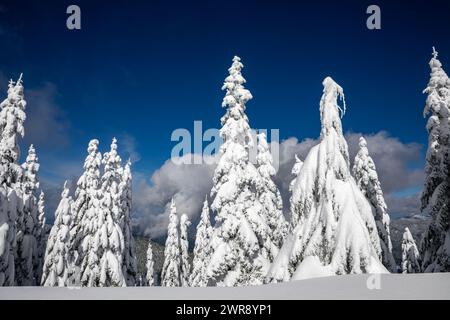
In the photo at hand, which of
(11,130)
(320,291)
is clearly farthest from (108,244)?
(320,291)

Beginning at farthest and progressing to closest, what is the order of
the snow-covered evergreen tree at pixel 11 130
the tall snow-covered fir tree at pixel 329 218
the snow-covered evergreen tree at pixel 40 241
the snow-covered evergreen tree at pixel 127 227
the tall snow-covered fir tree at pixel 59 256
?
→ the snow-covered evergreen tree at pixel 40 241 → the snow-covered evergreen tree at pixel 127 227 → the tall snow-covered fir tree at pixel 59 256 → the snow-covered evergreen tree at pixel 11 130 → the tall snow-covered fir tree at pixel 329 218

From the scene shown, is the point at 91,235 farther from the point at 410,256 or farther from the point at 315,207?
the point at 410,256

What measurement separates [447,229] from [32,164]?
3725cm

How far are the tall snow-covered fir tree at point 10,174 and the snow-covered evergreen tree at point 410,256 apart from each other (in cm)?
3555

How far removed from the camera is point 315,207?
573 inches

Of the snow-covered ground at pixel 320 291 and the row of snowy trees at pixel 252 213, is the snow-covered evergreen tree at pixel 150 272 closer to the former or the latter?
the row of snowy trees at pixel 252 213

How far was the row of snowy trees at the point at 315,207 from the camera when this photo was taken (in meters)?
13.3

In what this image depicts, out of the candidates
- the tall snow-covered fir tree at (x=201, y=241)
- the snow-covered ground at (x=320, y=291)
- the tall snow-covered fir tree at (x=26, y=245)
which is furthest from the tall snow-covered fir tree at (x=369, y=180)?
the tall snow-covered fir tree at (x=26, y=245)

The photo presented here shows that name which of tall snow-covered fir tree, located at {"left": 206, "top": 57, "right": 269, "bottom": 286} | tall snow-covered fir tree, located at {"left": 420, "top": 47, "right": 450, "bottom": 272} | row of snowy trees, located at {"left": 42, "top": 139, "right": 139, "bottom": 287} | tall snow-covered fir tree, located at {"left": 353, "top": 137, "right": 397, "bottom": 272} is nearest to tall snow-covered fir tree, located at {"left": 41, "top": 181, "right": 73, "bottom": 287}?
row of snowy trees, located at {"left": 42, "top": 139, "right": 139, "bottom": 287}

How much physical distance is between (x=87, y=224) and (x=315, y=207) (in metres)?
23.1

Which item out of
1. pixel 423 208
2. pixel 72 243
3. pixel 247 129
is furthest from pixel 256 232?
pixel 72 243

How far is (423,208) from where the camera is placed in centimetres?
2012

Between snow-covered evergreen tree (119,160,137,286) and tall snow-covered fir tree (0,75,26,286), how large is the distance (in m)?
14.3
